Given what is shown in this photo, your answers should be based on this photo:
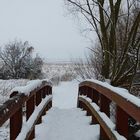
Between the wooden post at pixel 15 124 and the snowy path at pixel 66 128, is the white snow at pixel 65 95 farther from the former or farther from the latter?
the wooden post at pixel 15 124

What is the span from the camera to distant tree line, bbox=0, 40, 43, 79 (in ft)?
142

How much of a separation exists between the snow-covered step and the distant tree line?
34185 mm

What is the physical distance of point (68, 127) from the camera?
8000mm

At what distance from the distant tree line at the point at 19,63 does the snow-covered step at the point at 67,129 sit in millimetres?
34185

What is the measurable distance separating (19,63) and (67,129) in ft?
120

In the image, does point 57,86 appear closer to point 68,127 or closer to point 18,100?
point 68,127

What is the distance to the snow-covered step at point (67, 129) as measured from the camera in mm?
6914

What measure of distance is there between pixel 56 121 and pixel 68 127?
0.94 meters

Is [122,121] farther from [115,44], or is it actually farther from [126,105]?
[115,44]

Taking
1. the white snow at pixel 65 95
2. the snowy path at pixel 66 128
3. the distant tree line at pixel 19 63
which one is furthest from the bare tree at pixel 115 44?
the distant tree line at pixel 19 63

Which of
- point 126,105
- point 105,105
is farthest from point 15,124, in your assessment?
point 105,105

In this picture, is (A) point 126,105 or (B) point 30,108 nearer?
(A) point 126,105

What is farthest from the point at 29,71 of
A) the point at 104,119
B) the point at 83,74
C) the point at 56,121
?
the point at 104,119

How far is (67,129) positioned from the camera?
25.5 ft
